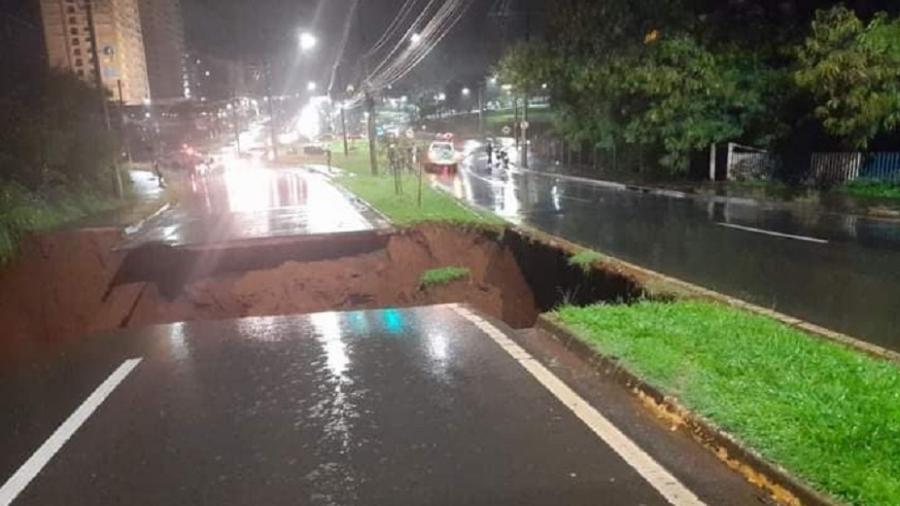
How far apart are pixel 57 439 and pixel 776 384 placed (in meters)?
4.96

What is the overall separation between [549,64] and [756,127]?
10.0 m

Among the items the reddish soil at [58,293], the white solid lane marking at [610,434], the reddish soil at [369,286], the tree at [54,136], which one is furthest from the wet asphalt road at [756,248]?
the tree at [54,136]

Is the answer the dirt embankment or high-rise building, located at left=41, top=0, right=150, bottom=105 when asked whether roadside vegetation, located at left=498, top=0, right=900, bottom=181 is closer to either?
the dirt embankment

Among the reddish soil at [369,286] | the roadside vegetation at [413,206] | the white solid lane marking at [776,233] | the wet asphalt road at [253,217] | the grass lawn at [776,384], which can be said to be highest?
the grass lawn at [776,384]

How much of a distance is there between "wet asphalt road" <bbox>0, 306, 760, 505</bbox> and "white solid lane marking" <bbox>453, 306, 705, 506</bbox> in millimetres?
70

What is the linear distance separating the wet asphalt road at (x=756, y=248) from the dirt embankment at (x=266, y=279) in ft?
6.39

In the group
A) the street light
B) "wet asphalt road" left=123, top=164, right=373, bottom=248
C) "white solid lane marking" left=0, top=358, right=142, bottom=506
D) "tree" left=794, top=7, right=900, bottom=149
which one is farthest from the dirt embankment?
the street light

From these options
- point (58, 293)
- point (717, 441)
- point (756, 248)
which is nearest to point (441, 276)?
point (756, 248)

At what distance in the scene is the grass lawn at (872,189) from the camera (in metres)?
20.6

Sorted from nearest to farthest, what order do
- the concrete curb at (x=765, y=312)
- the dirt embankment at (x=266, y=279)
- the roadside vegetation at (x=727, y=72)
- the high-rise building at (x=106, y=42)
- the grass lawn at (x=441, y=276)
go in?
the concrete curb at (x=765, y=312) → the dirt embankment at (x=266, y=279) → the grass lawn at (x=441, y=276) → the roadside vegetation at (x=727, y=72) → the high-rise building at (x=106, y=42)

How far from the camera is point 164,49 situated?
106500 mm

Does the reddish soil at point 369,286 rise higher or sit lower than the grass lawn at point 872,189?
lower

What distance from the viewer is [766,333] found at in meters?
6.20

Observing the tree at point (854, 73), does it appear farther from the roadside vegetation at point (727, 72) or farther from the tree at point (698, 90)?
the tree at point (698, 90)
